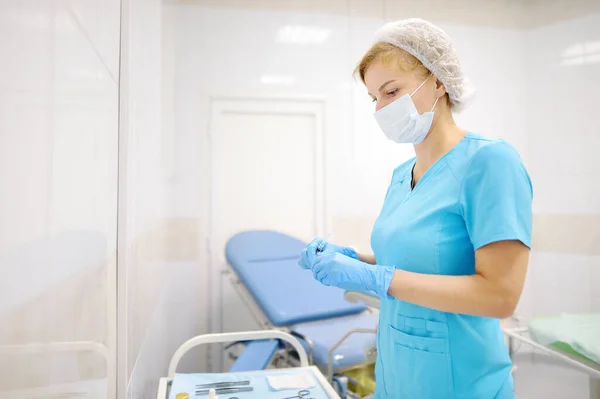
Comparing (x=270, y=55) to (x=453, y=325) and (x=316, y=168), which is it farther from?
(x=453, y=325)

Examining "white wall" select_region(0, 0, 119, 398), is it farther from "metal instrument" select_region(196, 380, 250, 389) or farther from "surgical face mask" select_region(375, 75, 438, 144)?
"surgical face mask" select_region(375, 75, 438, 144)

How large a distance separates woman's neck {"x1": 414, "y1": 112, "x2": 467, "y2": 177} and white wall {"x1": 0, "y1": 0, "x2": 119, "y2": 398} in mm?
789

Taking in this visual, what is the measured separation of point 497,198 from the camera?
0.89m

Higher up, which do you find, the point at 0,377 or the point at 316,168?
the point at 316,168

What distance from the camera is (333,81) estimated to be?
333cm

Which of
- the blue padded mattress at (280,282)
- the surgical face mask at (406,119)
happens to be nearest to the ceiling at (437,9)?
the blue padded mattress at (280,282)

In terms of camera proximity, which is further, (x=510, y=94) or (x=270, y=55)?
(x=510, y=94)

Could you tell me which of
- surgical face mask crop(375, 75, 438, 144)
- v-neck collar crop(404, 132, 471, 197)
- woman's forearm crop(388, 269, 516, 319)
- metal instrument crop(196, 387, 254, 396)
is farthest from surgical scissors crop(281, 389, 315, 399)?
surgical face mask crop(375, 75, 438, 144)

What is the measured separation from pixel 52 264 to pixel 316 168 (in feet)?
9.02

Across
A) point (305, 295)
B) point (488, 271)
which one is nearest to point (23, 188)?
point (488, 271)

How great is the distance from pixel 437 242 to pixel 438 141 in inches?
11.1

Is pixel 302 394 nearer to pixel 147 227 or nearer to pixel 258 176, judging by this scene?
pixel 147 227

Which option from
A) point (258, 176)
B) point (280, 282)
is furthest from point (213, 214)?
point (280, 282)

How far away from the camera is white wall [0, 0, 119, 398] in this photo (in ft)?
1.54
